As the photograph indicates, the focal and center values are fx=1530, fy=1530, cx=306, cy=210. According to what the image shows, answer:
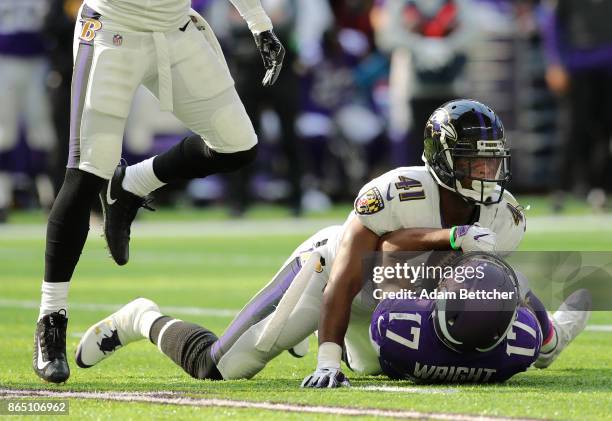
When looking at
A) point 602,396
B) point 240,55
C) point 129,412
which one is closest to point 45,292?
point 129,412

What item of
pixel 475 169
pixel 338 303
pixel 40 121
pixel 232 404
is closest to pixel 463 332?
pixel 338 303

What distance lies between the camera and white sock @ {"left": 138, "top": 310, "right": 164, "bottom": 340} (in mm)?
5801

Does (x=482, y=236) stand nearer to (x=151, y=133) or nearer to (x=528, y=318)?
(x=528, y=318)

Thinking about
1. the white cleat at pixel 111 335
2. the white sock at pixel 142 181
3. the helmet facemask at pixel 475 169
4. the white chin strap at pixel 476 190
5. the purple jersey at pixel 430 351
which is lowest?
the white cleat at pixel 111 335

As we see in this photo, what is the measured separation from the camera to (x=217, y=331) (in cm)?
695

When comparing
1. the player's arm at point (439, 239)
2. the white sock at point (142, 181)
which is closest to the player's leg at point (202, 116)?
the white sock at point (142, 181)

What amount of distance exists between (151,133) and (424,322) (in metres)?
12.9

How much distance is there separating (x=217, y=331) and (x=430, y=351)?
2029mm

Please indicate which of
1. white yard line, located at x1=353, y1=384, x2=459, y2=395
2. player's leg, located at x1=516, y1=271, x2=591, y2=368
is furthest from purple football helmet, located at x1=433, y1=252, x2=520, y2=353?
player's leg, located at x1=516, y1=271, x2=591, y2=368

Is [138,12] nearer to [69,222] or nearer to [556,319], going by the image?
[69,222]

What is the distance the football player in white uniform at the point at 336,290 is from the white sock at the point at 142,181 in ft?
2.13

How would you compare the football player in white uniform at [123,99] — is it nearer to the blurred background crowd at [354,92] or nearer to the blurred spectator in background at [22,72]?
the blurred background crowd at [354,92]

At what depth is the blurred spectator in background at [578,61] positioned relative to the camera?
1519 cm

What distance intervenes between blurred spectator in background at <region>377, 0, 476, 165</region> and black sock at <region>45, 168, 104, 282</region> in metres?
9.53
